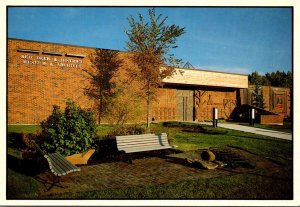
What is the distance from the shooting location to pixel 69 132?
756cm

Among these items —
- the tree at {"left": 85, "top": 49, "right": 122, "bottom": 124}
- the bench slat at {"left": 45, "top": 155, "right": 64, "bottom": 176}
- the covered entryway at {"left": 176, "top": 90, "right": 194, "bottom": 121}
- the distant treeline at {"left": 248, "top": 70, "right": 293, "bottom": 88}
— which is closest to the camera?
the bench slat at {"left": 45, "top": 155, "right": 64, "bottom": 176}

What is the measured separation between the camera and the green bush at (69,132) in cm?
732

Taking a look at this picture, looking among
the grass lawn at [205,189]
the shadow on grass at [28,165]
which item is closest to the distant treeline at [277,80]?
the grass lawn at [205,189]

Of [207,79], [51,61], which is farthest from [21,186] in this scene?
[207,79]

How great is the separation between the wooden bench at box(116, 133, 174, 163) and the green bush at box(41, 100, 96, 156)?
38.4 inches

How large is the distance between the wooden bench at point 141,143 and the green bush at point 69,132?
976mm

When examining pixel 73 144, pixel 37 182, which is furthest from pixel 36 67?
pixel 37 182

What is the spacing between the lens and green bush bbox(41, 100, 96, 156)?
732 cm

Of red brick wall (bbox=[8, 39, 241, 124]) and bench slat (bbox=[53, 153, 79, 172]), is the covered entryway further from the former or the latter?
bench slat (bbox=[53, 153, 79, 172])

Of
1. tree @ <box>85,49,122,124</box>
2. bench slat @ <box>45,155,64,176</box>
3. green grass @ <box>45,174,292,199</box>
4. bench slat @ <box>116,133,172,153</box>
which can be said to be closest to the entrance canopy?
tree @ <box>85,49,122,124</box>

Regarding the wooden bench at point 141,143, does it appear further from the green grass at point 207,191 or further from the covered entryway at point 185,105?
the covered entryway at point 185,105

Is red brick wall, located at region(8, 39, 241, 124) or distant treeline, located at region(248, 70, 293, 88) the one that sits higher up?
distant treeline, located at region(248, 70, 293, 88)
